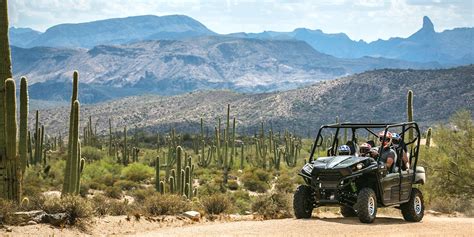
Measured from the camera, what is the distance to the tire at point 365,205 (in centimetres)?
1530

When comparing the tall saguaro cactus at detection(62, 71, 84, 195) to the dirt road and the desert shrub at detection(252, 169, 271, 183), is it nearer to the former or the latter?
the dirt road

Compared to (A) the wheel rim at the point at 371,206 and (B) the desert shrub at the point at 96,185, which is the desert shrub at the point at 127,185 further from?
(A) the wheel rim at the point at 371,206

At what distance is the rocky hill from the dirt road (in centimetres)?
10603

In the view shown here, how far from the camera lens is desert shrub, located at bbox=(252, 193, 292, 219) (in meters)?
17.7

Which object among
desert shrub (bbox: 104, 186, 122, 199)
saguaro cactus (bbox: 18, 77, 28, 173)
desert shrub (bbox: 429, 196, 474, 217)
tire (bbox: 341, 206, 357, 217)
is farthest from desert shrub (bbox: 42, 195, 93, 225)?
desert shrub (bbox: 104, 186, 122, 199)

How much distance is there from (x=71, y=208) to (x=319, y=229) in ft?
16.9

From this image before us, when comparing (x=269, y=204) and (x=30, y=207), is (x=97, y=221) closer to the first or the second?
(x=30, y=207)

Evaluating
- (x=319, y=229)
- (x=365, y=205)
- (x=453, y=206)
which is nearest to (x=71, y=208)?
(x=319, y=229)

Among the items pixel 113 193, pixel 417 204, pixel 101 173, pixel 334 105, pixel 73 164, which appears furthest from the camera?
pixel 334 105

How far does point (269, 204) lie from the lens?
60.0 feet

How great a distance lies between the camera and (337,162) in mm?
15820

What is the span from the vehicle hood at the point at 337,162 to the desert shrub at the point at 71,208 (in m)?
5.21

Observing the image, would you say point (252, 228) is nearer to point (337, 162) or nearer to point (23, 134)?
point (337, 162)

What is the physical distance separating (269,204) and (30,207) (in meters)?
6.26
